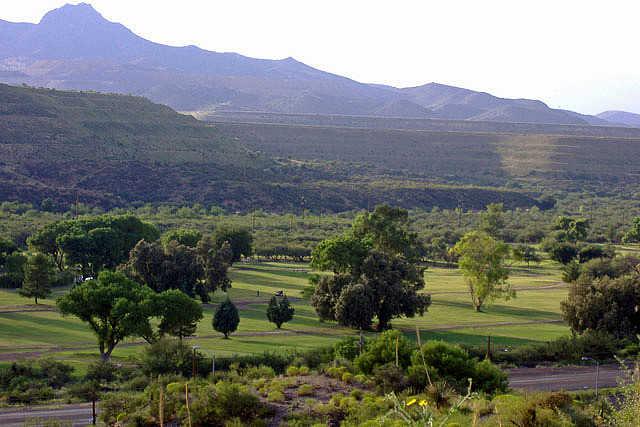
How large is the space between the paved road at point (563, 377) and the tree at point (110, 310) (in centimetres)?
1481

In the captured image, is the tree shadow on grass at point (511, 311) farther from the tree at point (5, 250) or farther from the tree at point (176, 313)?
the tree at point (5, 250)

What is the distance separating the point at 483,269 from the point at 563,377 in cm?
1914

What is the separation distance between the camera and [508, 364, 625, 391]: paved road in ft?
99.8

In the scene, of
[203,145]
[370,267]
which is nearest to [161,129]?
[203,145]

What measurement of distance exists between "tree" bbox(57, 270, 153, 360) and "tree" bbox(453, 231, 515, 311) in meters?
22.9

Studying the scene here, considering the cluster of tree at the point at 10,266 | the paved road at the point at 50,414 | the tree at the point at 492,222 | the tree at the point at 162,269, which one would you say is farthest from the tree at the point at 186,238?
the tree at the point at 492,222

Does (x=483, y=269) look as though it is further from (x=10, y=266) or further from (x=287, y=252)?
(x=10, y=266)

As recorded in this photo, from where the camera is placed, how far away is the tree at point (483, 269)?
5078 centimetres

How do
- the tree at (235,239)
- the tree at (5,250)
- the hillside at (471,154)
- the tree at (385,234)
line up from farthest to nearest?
1. the hillside at (471,154)
2. the tree at (235,239)
3. the tree at (385,234)
4. the tree at (5,250)

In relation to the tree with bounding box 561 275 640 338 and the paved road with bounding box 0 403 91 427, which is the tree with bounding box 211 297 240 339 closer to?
the paved road with bounding box 0 403 91 427

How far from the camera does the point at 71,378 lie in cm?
3009

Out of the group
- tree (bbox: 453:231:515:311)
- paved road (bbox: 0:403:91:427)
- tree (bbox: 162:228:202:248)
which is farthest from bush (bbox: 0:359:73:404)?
tree (bbox: 162:228:202:248)

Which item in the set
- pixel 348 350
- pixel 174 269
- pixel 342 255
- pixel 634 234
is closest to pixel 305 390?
pixel 348 350

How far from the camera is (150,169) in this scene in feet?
398
